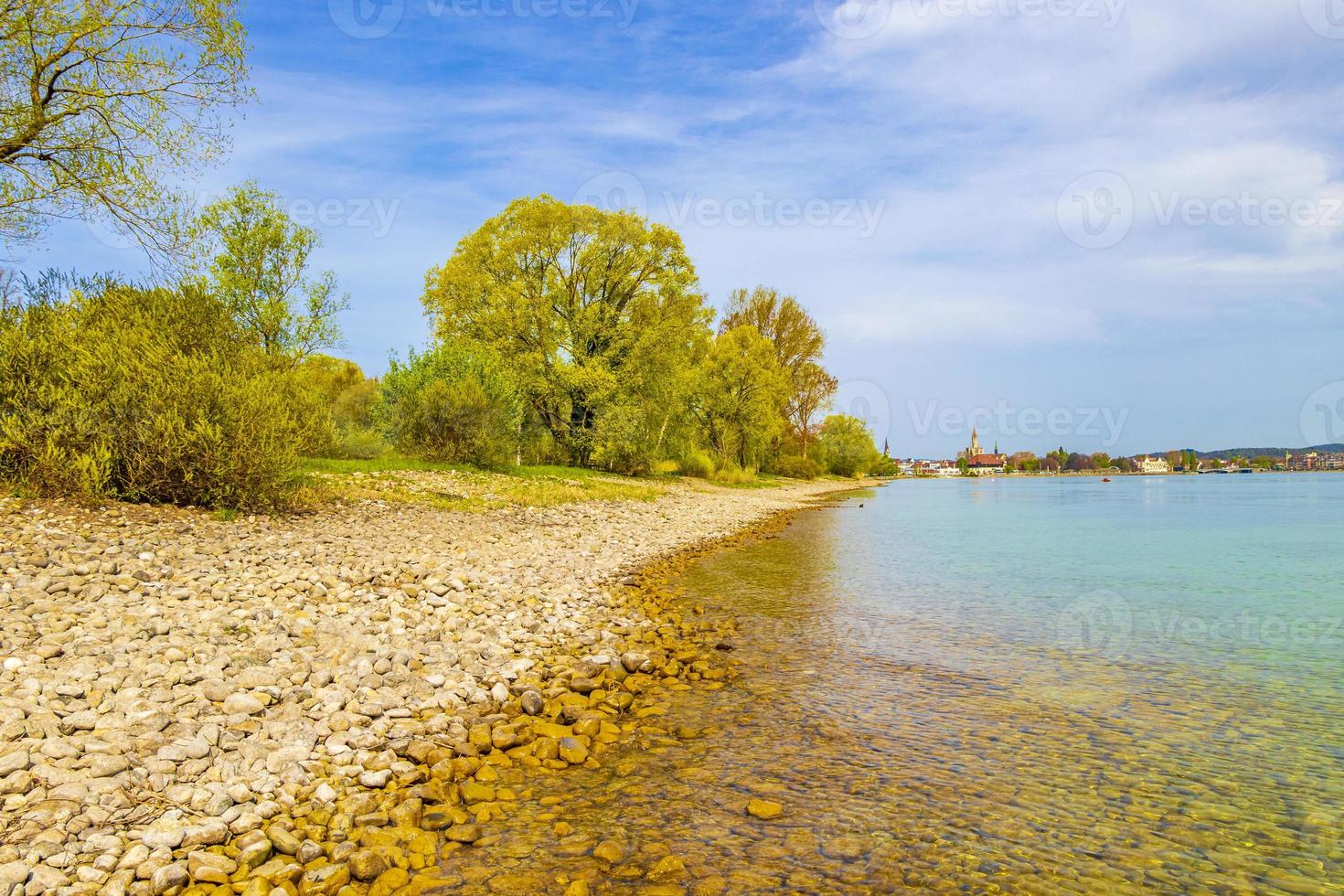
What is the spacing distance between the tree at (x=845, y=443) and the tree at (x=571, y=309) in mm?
62329

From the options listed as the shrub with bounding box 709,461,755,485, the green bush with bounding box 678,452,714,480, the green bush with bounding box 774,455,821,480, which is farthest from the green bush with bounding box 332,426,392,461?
the green bush with bounding box 774,455,821,480

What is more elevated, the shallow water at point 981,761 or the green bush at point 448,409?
the green bush at point 448,409

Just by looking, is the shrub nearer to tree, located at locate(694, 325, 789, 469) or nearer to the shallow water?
tree, located at locate(694, 325, 789, 469)

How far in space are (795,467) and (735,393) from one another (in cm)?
2600

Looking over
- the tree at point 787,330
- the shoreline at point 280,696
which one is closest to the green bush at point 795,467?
the tree at point 787,330

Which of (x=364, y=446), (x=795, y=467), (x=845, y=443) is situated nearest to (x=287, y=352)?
(x=364, y=446)

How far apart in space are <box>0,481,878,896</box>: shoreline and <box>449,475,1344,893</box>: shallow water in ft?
2.45

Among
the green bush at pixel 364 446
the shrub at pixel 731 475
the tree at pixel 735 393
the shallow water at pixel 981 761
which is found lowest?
the shallow water at pixel 981 761

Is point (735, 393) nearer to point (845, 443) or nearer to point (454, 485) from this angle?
point (454, 485)

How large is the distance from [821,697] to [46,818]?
6.62 metres

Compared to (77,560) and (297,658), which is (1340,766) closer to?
(297,658)

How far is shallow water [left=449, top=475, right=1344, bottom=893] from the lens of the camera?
458 centimetres

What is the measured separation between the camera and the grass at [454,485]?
1819 cm

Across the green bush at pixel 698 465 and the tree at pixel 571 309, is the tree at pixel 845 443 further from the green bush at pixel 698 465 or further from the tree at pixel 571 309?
the tree at pixel 571 309
